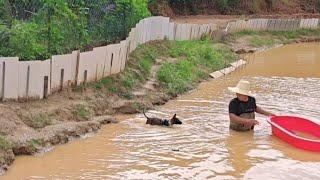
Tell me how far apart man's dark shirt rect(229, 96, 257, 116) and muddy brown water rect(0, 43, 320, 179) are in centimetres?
54

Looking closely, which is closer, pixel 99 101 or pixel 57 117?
pixel 57 117

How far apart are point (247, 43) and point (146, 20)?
12.1 m

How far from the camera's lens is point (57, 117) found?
12148 mm

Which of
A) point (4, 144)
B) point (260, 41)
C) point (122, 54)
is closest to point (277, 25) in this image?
point (260, 41)

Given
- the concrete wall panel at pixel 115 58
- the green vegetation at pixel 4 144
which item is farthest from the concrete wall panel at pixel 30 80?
the concrete wall panel at pixel 115 58

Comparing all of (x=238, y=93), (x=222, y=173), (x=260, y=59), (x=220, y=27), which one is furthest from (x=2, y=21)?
(x=220, y=27)

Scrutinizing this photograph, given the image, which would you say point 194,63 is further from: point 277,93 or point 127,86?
point 127,86

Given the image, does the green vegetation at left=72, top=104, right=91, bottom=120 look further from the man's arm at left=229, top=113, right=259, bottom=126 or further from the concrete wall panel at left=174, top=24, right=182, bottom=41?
the concrete wall panel at left=174, top=24, right=182, bottom=41

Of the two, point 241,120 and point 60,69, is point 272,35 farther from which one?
point 60,69

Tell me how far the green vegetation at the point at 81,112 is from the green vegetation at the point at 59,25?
1.48 meters

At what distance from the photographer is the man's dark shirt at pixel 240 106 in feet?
40.0

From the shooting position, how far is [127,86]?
15406 millimetres

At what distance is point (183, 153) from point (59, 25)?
5453 mm

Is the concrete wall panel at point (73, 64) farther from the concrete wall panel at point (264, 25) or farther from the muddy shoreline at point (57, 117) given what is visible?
the concrete wall panel at point (264, 25)
